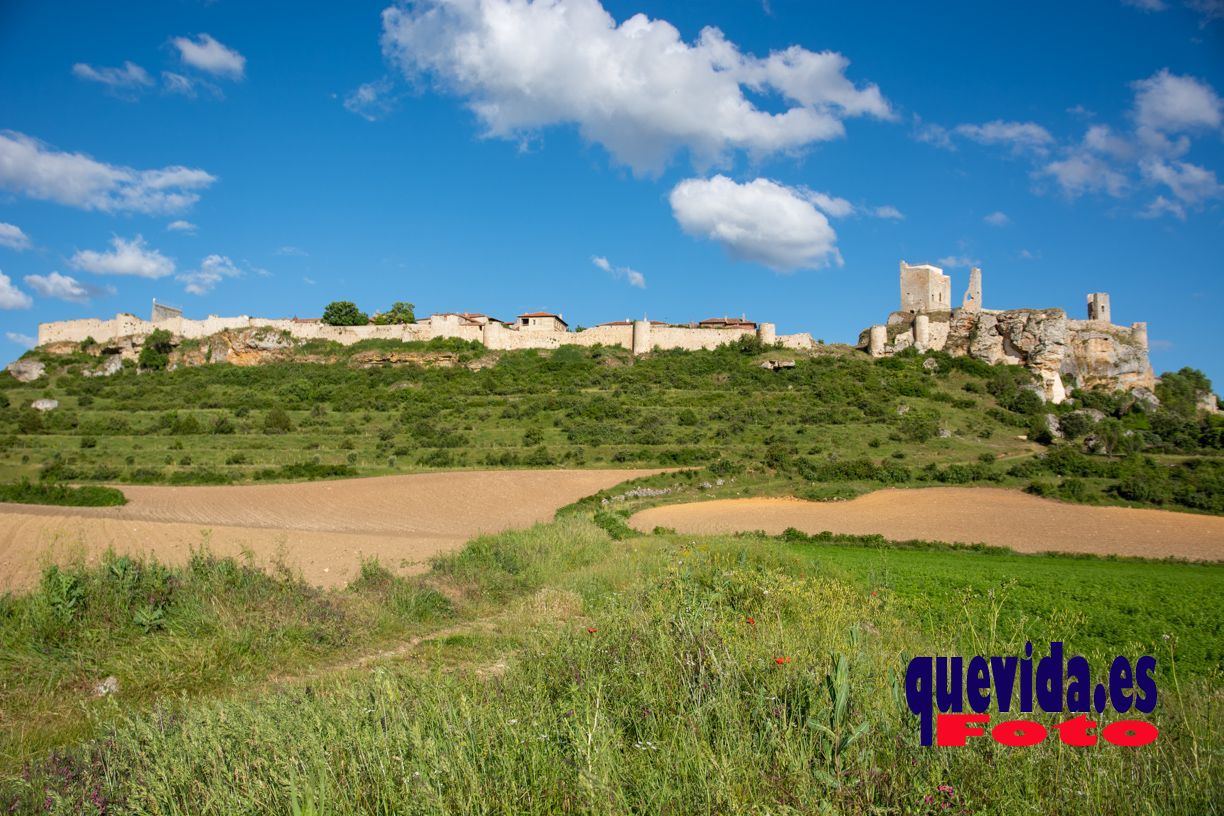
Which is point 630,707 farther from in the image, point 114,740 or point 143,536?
point 143,536

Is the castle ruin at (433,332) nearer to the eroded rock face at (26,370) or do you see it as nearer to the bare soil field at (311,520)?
the eroded rock face at (26,370)

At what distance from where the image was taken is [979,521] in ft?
85.8

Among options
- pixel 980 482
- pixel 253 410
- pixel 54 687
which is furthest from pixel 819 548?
pixel 253 410

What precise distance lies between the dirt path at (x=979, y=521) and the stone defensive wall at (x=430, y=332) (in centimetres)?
3883

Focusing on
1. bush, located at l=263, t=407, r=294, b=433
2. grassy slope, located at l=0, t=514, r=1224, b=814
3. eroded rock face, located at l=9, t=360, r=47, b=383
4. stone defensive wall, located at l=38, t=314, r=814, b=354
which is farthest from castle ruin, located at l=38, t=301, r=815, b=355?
grassy slope, located at l=0, t=514, r=1224, b=814

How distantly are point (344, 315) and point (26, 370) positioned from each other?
2875cm

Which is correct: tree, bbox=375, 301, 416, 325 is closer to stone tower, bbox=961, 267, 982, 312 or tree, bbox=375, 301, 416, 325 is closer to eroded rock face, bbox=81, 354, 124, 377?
eroded rock face, bbox=81, 354, 124, 377

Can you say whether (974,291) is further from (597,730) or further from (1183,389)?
(597,730)

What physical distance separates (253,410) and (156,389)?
1239 centimetres

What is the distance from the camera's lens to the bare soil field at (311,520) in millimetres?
15398

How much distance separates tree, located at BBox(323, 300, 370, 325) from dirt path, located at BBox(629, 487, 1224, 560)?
6013cm


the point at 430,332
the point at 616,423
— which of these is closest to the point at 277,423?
the point at 616,423

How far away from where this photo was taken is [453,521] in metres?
26.6

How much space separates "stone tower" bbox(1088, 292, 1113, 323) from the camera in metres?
63.7
